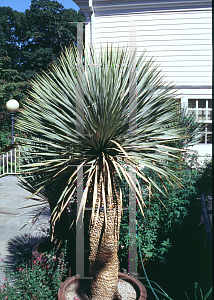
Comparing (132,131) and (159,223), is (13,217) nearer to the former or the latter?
(159,223)

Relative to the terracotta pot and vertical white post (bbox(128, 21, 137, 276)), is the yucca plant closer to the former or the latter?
vertical white post (bbox(128, 21, 137, 276))

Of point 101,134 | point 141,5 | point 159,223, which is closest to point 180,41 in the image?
point 141,5

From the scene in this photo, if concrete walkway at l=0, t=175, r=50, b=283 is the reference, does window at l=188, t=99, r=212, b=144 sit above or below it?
above

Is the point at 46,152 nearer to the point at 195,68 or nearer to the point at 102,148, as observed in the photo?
the point at 102,148

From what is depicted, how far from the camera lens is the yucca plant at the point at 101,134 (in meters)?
2.54

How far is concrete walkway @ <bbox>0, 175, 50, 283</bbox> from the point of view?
4.51 metres

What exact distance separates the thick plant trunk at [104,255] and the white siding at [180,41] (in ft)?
15.7

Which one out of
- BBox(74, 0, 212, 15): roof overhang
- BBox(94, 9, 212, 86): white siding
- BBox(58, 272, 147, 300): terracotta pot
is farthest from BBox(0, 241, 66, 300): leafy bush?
Result: BBox(74, 0, 212, 15): roof overhang

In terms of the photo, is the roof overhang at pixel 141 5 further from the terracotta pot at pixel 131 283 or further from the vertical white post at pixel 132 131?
the terracotta pot at pixel 131 283

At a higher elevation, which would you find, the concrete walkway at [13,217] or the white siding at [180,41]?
the white siding at [180,41]

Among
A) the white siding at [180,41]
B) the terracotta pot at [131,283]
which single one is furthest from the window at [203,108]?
the terracotta pot at [131,283]

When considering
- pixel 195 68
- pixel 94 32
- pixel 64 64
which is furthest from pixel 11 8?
pixel 64 64

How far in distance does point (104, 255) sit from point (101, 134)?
1.22 metres

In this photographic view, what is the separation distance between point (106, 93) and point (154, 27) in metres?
4.84
